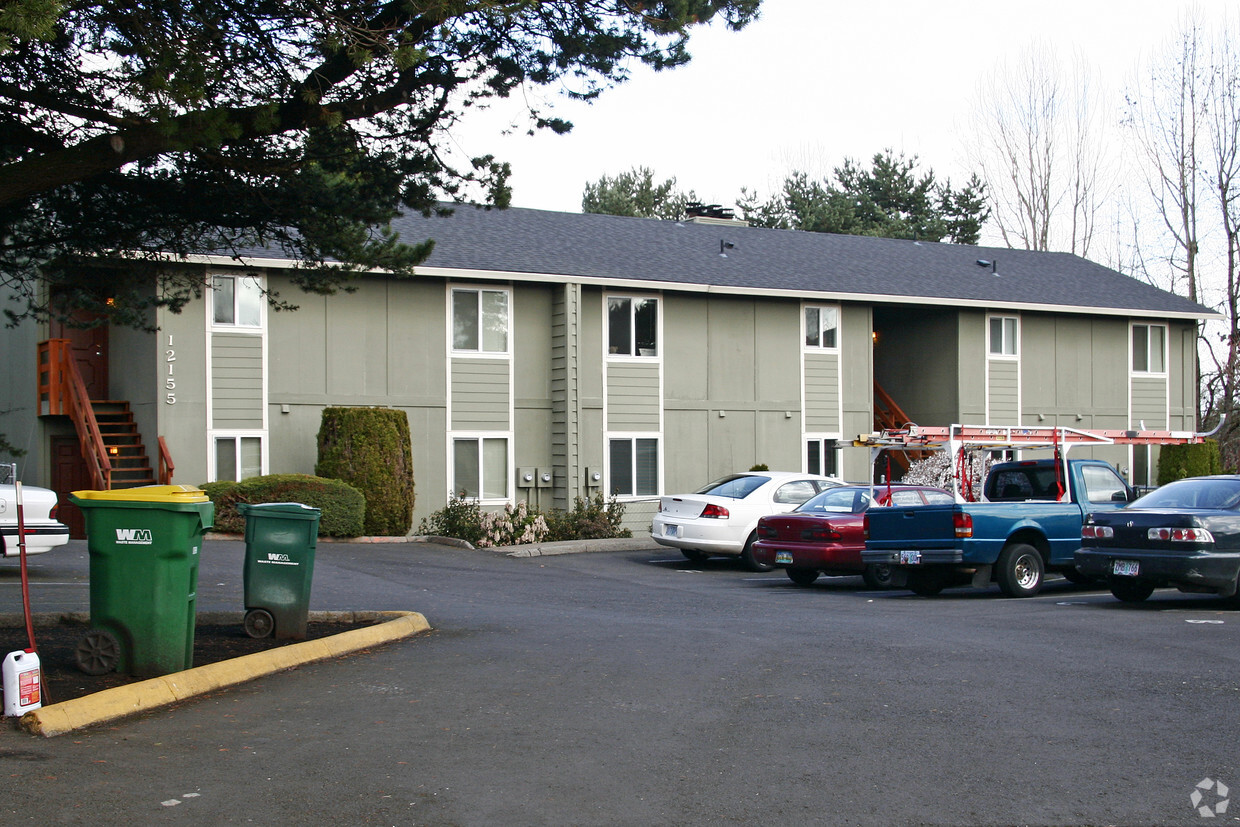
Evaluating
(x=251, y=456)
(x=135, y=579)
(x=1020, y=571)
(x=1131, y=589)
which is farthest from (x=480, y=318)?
(x=135, y=579)

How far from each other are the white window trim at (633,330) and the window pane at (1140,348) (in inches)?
551

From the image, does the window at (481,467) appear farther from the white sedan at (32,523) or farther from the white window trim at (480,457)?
the white sedan at (32,523)

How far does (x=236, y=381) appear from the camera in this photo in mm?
23375

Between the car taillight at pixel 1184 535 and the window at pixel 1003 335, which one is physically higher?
the window at pixel 1003 335

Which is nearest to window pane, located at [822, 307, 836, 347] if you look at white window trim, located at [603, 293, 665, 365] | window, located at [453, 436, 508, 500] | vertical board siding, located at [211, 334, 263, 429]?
white window trim, located at [603, 293, 665, 365]

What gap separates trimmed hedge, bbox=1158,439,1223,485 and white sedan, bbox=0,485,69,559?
2623cm

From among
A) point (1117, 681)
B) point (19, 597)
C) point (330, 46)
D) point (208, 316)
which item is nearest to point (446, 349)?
point (208, 316)

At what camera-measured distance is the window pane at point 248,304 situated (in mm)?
A: 23594

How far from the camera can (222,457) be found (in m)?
23.3

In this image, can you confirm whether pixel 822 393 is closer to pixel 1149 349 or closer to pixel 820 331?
pixel 820 331

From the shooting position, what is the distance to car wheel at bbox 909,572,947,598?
15629 millimetres

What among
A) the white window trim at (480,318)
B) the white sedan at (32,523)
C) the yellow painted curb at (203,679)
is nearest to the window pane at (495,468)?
the white window trim at (480,318)

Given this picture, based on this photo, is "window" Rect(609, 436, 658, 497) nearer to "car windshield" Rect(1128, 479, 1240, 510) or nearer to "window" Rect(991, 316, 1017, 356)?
"window" Rect(991, 316, 1017, 356)

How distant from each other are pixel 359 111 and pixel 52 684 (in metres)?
4.88
